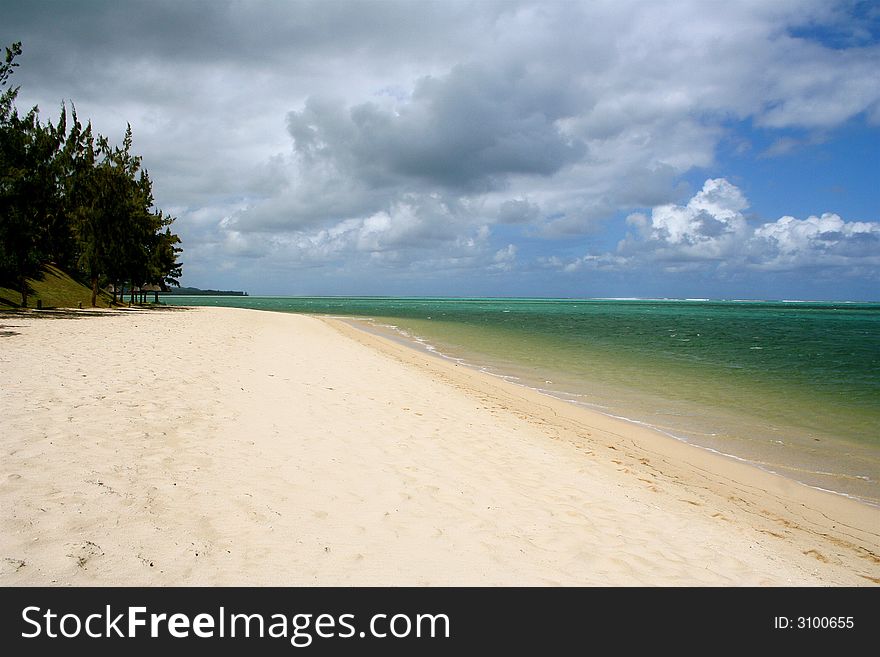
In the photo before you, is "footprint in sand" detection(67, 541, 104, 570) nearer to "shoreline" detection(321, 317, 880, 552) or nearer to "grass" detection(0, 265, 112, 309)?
"shoreline" detection(321, 317, 880, 552)

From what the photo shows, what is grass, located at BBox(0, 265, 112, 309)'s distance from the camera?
34.6 metres

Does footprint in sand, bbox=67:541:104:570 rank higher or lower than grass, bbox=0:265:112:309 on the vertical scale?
lower

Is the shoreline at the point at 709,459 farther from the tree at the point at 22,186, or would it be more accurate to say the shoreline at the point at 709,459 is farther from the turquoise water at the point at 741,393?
the tree at the point at 22,186

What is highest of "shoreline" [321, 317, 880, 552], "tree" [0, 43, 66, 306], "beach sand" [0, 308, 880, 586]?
"tree" [0, 43, 66, 306]

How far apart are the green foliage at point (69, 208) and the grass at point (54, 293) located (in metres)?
0.91

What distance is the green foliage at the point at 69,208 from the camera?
91.7 feet

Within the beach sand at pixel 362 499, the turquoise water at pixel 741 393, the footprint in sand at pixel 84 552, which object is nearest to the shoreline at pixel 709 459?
the beach sand at pixel 362 499

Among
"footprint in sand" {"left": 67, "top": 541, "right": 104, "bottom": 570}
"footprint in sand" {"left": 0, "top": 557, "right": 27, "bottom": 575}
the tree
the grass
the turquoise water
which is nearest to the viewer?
"footprint in sand" {"left": 0, "top": 557, "right": 27, "bottom": 575}

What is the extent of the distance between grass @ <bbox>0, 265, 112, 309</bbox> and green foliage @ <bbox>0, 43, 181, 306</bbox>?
906 mm

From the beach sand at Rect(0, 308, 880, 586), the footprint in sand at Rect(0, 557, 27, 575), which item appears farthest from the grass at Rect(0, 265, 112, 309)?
the footprint in sand at Rect(0, 557, 27, 575)

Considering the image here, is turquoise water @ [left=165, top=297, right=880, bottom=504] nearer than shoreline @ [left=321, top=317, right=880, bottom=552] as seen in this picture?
No

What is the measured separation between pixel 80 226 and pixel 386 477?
154ft
